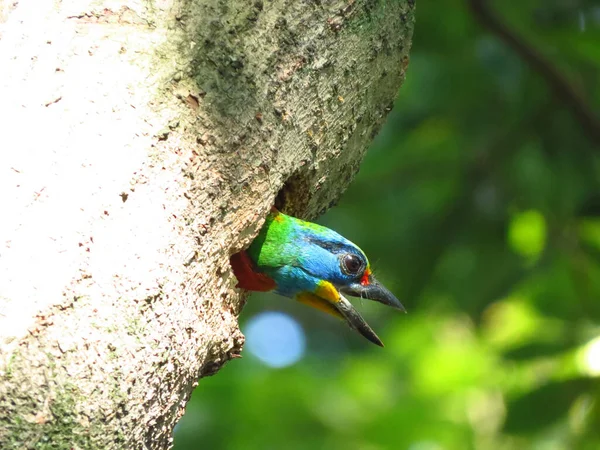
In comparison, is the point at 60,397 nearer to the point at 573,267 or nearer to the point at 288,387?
the point at 573,267

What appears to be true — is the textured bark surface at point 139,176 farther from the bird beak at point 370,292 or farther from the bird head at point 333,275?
the bird beak at point 370,292

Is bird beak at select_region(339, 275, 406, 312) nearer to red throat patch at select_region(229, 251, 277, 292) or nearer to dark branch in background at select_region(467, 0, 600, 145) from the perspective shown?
red throat patch at select_region(229, 251, 277, 292)

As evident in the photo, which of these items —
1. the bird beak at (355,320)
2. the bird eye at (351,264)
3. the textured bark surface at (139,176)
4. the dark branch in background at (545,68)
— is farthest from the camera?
the dark branch in background at (545,68)

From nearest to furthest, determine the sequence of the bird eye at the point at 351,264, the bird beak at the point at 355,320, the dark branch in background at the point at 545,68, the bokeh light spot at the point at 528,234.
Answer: the bird beak at the point at 355,320 → the bird eye at the point at 351,264 → the dark branch in background at the point at 545,68 → the bokeh light spot at the point at 528,234

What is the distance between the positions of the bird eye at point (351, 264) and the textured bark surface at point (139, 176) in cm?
59

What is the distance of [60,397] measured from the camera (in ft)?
6.74

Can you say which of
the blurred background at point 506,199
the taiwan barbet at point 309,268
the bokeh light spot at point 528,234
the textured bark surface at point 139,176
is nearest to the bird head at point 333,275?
the taiwan barbet at point 309,268

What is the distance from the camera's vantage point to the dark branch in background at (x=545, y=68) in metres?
5.30

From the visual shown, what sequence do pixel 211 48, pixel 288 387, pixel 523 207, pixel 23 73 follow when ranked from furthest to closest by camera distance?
pixel 288 387 < pixel 523 207 < pixel 211 48 < pixel 23 73

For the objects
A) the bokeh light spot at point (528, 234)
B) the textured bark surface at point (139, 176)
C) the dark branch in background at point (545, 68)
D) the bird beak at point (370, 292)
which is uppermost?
the dark branch in background at point (545, 68)

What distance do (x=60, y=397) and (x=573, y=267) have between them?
158 inches

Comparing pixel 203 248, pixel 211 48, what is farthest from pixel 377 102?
pixel 203 248

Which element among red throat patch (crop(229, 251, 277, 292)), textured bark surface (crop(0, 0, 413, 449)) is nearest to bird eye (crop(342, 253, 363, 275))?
red throat patch (crop(229, 251, 277, 292))

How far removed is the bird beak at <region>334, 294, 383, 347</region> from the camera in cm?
373
